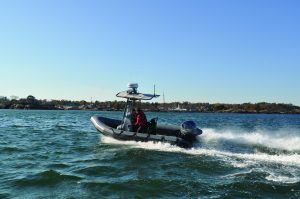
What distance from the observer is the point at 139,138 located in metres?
19.4

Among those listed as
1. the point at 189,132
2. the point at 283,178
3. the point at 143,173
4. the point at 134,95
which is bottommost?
the point at 143,173

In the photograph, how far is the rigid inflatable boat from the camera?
1878cm

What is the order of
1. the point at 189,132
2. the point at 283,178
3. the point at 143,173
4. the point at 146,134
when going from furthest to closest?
the point at 146,134, the point at 189,132, the point at 143,173, the point at 283,178

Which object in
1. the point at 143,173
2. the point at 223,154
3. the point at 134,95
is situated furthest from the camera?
the point at 134,95

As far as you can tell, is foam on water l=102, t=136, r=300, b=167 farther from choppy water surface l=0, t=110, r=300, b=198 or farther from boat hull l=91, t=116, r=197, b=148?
boat hull l=91, t=116, r=197, b=148

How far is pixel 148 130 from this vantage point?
20.0 metres

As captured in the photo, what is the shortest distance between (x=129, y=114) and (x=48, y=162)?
21.9ft

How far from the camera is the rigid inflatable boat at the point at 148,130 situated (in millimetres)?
18781

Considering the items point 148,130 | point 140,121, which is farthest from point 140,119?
point 148,130

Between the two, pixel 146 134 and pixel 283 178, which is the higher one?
pixel 146 134

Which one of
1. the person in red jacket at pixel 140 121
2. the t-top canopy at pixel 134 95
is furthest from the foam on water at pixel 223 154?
the t-top canopy at pixel 134 95

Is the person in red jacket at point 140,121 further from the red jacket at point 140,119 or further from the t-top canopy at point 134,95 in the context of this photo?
the t-top canopy at point 134,95

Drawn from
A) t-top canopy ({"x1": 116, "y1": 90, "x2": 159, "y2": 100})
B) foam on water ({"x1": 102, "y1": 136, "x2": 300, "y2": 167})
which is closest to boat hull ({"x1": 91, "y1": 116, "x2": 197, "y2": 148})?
foam on water ({"x1": 102, "y1": 136, "x2": 300, "y2": 167})

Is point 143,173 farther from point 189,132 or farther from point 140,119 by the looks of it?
point 140,119
